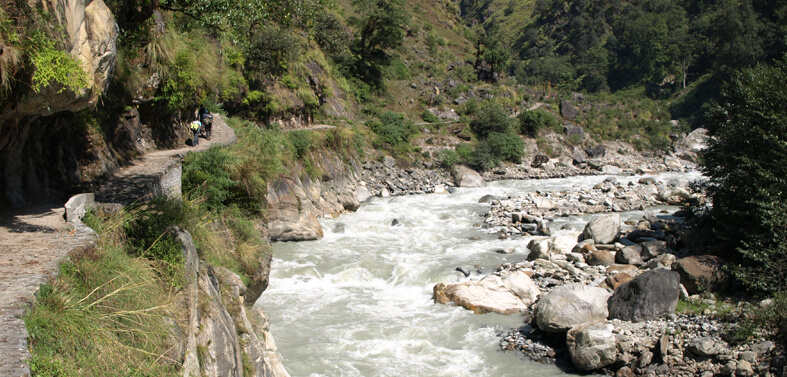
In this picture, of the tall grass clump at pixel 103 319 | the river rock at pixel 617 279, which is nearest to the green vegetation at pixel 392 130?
the river rock at pixel 617 279

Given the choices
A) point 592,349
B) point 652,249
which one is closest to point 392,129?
point 652,249

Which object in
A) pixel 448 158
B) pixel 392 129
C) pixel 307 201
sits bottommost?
pixel 448 158

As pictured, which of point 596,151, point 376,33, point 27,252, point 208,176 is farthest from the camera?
point 596,151

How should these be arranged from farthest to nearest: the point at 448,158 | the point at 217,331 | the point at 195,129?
the point at 448,158, the point at 195,129, the point at 217,331

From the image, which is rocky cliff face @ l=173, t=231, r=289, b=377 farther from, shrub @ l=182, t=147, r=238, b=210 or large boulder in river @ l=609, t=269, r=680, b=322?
large boulder in river @ l=609, t=269, r=680, b=322

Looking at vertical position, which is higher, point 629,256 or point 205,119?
point 205,119

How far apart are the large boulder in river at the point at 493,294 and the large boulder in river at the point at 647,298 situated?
213 centimetres

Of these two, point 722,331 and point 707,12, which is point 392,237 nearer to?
point 722,331

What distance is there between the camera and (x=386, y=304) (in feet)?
40.1

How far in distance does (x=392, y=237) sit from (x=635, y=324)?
382 inches

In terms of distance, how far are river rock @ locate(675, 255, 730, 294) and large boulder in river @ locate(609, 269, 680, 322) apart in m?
1.53

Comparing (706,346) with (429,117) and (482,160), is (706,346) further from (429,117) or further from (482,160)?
(429,117)

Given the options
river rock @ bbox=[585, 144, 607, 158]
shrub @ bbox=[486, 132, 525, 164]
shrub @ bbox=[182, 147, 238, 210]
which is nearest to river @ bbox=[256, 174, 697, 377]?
shrub @ bbox=[182, 147, 238, 210]

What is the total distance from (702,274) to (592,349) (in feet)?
15.6
